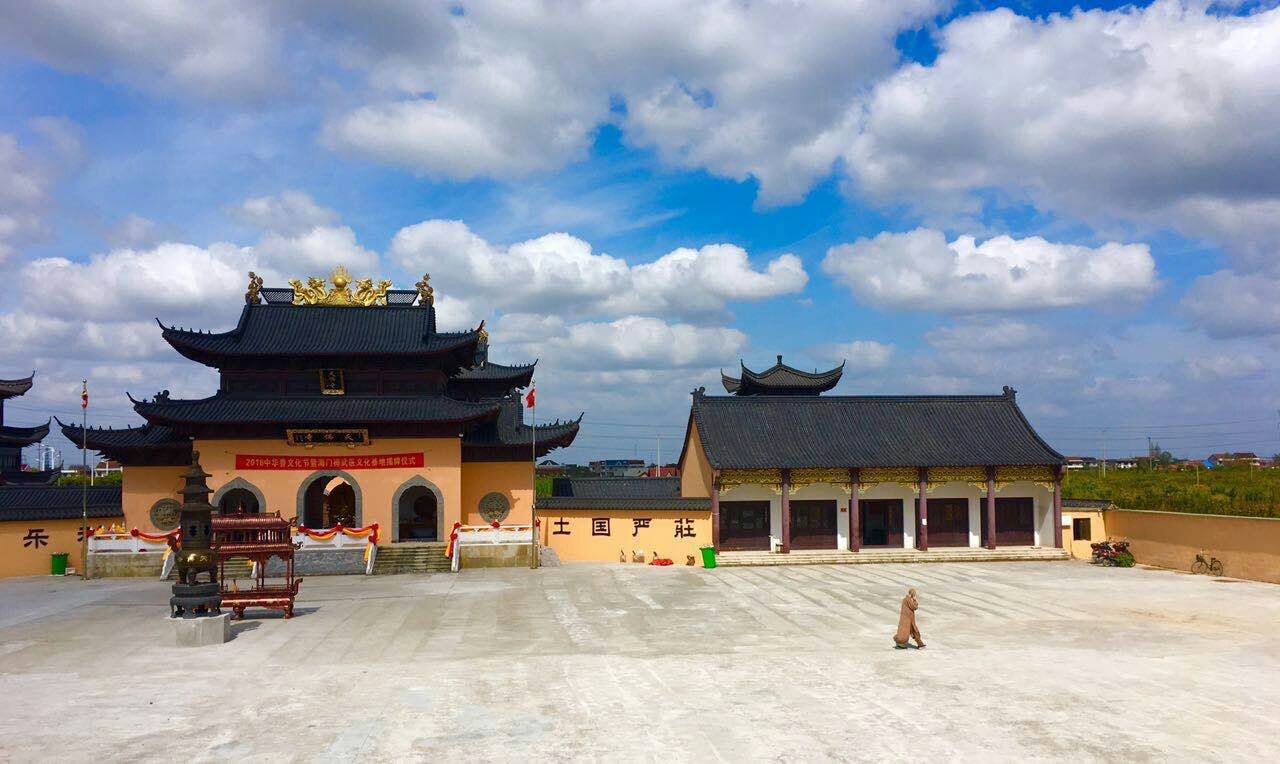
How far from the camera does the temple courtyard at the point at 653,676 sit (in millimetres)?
10820

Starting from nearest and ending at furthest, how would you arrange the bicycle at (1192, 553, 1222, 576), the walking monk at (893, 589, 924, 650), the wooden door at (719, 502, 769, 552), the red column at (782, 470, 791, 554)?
the walking monk at (893, 589, 924, 650)
the bicycle at (1192, 553, 1222, 576)
the red column at (782, 470, 791, 554)
the wooden door at (719, 502, 769, 552)

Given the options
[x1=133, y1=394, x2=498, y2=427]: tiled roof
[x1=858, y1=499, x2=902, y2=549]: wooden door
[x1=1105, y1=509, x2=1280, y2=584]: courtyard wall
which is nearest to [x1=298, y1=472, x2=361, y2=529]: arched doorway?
[x1=133, y1=394, x2=498, y2=427]: tiled roof

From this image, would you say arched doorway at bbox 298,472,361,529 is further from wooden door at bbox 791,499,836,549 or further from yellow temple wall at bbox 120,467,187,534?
wooden door at bbox 791,499,836,549

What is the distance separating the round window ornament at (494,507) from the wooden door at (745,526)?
26.8 feet

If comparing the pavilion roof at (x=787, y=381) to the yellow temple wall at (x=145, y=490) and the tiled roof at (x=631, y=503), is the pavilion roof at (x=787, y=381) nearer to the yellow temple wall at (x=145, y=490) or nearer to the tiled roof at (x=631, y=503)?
the tiled roof at (x=631, y=503)

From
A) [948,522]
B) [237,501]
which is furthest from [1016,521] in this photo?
[237,501]

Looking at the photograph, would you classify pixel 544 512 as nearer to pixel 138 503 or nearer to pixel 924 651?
pixel 138 503

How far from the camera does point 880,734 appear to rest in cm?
1105

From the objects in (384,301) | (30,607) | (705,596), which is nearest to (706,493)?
(705,596)

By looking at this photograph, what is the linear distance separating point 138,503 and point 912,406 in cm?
2982

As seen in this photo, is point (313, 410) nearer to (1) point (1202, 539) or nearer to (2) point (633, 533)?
(2) point (633, 533)

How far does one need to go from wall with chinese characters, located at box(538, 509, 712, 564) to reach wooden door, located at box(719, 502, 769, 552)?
1.15 metres

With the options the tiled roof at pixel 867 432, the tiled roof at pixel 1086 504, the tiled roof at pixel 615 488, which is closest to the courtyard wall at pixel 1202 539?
the tiled roof at pixel 1086 504

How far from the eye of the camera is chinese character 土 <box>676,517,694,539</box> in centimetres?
3033
